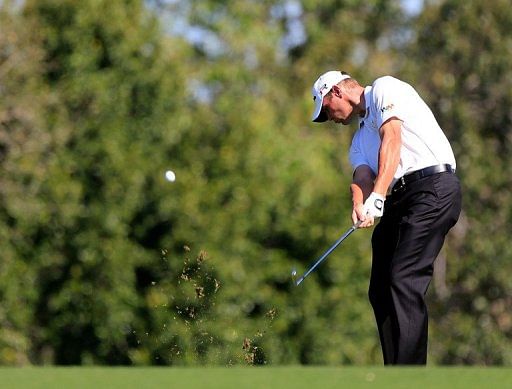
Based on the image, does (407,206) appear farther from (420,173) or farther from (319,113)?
(319,113)

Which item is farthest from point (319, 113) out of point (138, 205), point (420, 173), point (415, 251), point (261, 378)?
point (138, 205)

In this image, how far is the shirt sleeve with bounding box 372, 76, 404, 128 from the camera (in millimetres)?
7285

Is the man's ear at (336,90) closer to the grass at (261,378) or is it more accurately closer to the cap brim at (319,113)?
the cap brim at (319,113)

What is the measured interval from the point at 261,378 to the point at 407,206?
2.46m

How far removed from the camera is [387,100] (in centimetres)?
732

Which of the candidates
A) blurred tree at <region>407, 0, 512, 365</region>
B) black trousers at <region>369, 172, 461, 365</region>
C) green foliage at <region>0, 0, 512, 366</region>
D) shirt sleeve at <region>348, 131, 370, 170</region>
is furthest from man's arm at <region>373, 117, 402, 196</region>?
blurred tree at <region>407, 0, 512, 365</region>

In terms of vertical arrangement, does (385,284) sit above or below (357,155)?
below

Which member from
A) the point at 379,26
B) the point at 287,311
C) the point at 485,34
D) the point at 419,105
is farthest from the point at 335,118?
the point at 379,26

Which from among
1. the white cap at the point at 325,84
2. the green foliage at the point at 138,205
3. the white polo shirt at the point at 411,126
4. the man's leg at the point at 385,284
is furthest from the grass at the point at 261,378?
the green foliage at the point at 138,205

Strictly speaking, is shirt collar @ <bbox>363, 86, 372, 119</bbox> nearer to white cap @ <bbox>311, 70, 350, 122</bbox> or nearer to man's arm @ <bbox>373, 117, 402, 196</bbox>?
white cap @ <bbox>311, 70, 350, 122</bbox>

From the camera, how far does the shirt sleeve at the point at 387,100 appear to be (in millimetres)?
7285

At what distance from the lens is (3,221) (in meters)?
23.6

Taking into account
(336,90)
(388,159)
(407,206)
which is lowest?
(407,206)

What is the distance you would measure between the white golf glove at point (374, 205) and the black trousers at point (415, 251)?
0.59ft
